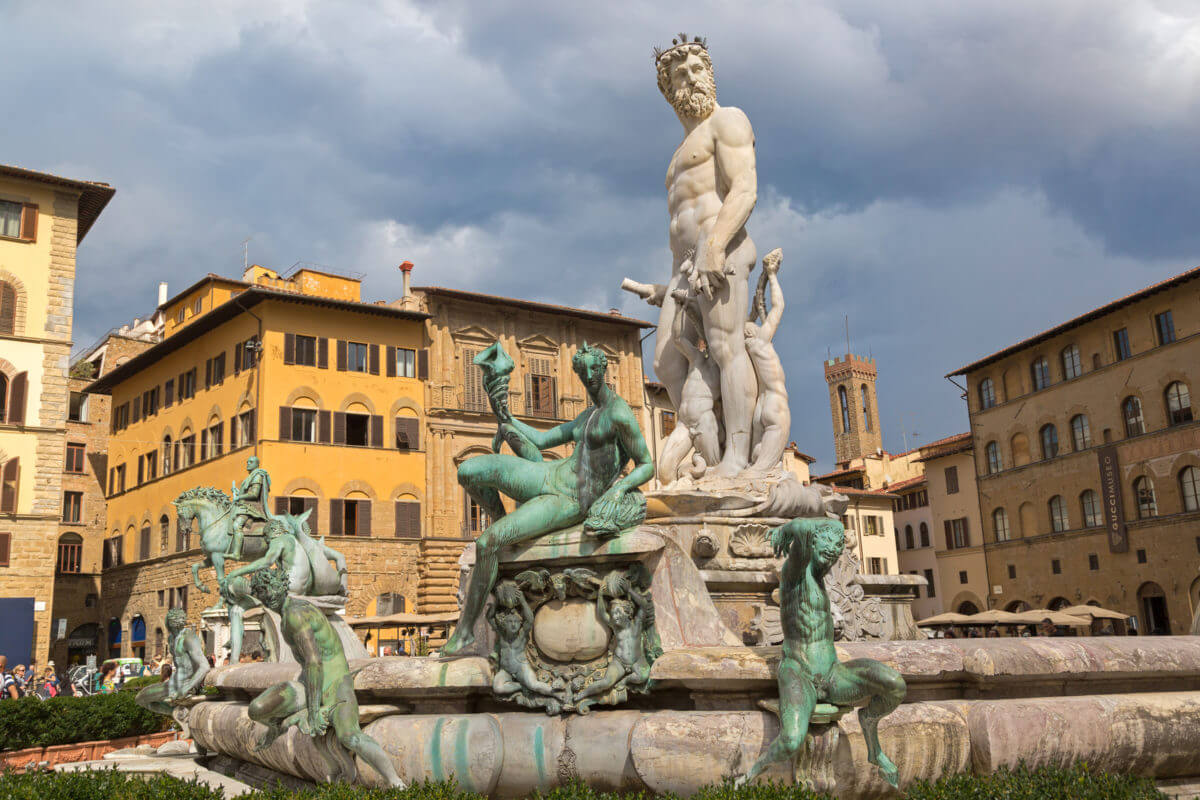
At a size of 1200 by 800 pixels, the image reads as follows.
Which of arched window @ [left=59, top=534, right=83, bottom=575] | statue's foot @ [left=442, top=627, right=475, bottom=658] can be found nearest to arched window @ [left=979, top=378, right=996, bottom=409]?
arched window @ [left=59, top=534, right=83, bottom=575]

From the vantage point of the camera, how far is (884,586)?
8.33 metres

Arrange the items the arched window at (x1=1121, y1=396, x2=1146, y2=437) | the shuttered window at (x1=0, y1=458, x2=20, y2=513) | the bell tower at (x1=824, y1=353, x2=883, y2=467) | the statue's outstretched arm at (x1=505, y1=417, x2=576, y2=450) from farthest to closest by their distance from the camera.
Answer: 1. the bell tower at (x1=824, y1=353, x2=883, y2=467)
2. the arched window at (x1=1121, y1=396, x2=1146, y2=437)
3. the shuttered window at (x1=0, y1=458, x2=20, y2=513)
4. the statue's outstretched arm at (x1=505, y1=417, x2=576, y2=450)

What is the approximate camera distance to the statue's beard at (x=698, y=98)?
9094mm

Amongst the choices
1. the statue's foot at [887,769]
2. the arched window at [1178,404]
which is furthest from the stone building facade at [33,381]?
the arched window at [1178,404]

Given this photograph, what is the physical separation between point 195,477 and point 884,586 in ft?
131

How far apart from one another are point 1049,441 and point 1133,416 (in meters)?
5.17

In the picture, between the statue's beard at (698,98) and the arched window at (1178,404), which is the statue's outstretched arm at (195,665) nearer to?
the statue's beard at (698,98)

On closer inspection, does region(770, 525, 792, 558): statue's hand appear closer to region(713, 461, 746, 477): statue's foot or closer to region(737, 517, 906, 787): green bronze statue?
region(737, 517, 906, 787): green bronze statue

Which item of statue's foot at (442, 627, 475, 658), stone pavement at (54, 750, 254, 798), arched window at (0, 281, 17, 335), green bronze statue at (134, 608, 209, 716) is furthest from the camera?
arched window at (0, 281, 17, 335)

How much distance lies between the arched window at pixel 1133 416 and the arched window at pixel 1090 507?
329 cm

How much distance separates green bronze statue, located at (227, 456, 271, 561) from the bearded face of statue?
7234 mm

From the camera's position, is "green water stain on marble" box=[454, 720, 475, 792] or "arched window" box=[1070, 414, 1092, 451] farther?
"arched window" box=[1070, 414, 1092, 451]

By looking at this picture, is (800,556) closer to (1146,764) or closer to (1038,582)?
(1146,764)

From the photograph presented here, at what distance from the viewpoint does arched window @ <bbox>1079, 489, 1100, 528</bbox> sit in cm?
4597
